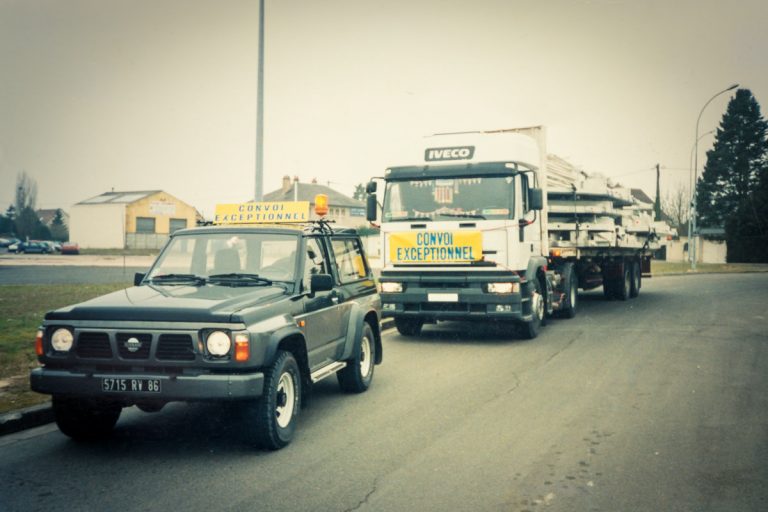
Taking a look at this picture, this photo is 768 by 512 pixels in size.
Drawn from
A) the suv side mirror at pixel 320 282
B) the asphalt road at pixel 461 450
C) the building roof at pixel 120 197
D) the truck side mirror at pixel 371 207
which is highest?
the building roof at pixel 120 197

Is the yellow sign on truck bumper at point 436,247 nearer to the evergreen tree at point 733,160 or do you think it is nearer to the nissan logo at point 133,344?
the nissan logo at point 133,344

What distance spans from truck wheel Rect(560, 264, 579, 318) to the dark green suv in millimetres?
8891

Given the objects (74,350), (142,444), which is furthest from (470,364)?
(74,350)

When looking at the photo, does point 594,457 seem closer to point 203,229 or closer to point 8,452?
point 203,229

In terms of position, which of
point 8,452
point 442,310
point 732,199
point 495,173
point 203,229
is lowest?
point 8,452

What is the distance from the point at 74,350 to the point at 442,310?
706 cm

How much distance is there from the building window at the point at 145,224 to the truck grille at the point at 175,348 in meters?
75.1

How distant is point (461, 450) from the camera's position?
568 cm

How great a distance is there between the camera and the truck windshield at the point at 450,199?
11398 millimetres

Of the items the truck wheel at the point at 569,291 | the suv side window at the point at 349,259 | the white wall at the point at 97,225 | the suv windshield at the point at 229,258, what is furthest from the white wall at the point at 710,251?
the suv windshield at the point at 229,258

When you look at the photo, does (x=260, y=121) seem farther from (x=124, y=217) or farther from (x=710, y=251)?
(x=124, y=217)

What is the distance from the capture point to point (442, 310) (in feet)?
38.1

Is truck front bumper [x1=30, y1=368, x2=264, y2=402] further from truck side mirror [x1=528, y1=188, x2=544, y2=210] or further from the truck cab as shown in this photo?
truck side mirror [x1=528, y1=188, x2=544, y2=210]

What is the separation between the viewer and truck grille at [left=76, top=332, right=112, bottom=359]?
5.34m
